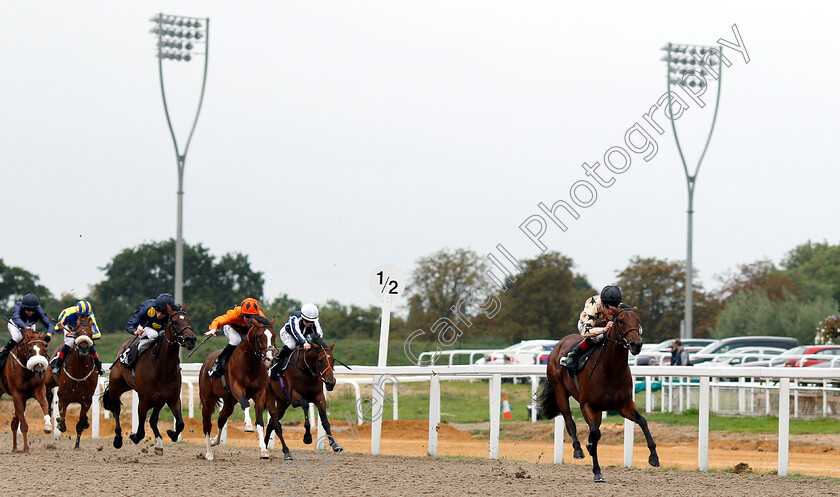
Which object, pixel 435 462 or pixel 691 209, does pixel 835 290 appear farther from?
pixel 435 462

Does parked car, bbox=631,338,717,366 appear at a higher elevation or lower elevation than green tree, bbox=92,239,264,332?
lower

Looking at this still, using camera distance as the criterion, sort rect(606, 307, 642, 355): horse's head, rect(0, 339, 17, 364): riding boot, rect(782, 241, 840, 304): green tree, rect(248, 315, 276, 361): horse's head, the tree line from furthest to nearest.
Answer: rect(782, 241, 840, 304): green tree, the tree line, rect(0, 339, 17, 364): riding boot, rect(248, 315, 276, 361): horse's head, rect(606, 307, 642, 355): horse's head

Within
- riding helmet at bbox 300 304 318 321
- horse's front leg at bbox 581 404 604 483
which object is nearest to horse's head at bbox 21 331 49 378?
riding helmet at bbox 300 304 318 321

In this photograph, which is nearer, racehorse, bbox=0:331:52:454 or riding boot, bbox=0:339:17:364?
racehorse, bbox=0:331:52:454

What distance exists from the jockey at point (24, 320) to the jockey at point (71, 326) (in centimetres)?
17

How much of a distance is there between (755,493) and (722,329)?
42.5m

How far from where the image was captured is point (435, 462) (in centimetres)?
Answer: 1157

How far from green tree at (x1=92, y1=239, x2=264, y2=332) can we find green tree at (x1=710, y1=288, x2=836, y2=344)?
21.6 m

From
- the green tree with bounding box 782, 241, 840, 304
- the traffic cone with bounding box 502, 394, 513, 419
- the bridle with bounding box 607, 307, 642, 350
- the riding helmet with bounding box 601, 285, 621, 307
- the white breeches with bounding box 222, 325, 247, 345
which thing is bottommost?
the traffic cone with bounding box 502, 394, 513, 419

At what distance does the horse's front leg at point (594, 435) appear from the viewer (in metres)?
9.55

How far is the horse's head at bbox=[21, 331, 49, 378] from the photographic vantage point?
41.9 feet

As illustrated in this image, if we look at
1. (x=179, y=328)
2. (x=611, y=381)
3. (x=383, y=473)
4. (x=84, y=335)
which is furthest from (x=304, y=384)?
(x=611, y=381)

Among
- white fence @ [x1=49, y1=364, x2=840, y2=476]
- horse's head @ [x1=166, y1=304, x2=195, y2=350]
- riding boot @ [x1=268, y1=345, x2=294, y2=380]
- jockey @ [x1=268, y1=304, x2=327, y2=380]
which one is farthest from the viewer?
riding boot @ [x1=268, y1=345, x2=294, y2=380]

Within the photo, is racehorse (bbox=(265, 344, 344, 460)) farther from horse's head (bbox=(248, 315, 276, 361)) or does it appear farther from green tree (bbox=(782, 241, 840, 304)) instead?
green tree (bbox=(782, 241, 840, 304))
